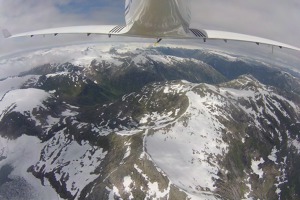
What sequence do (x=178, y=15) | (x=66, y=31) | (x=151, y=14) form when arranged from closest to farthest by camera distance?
(x=151, y=14)
(x=178, y=15)
(x=66, y=31)

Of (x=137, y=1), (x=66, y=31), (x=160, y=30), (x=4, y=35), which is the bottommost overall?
(x=4, y=35)

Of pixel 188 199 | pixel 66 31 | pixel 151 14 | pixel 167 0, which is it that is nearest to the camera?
pixel 167 0

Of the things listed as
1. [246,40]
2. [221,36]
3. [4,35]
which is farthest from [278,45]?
[4,35]

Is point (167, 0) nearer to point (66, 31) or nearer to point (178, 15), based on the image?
point (178, 15)

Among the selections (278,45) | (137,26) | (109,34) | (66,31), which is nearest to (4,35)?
(66,31)

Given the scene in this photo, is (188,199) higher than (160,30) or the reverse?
the reverse

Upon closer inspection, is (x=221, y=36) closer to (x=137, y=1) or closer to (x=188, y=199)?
(x=137, y=1)

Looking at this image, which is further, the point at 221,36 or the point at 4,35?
the point at 4,35
